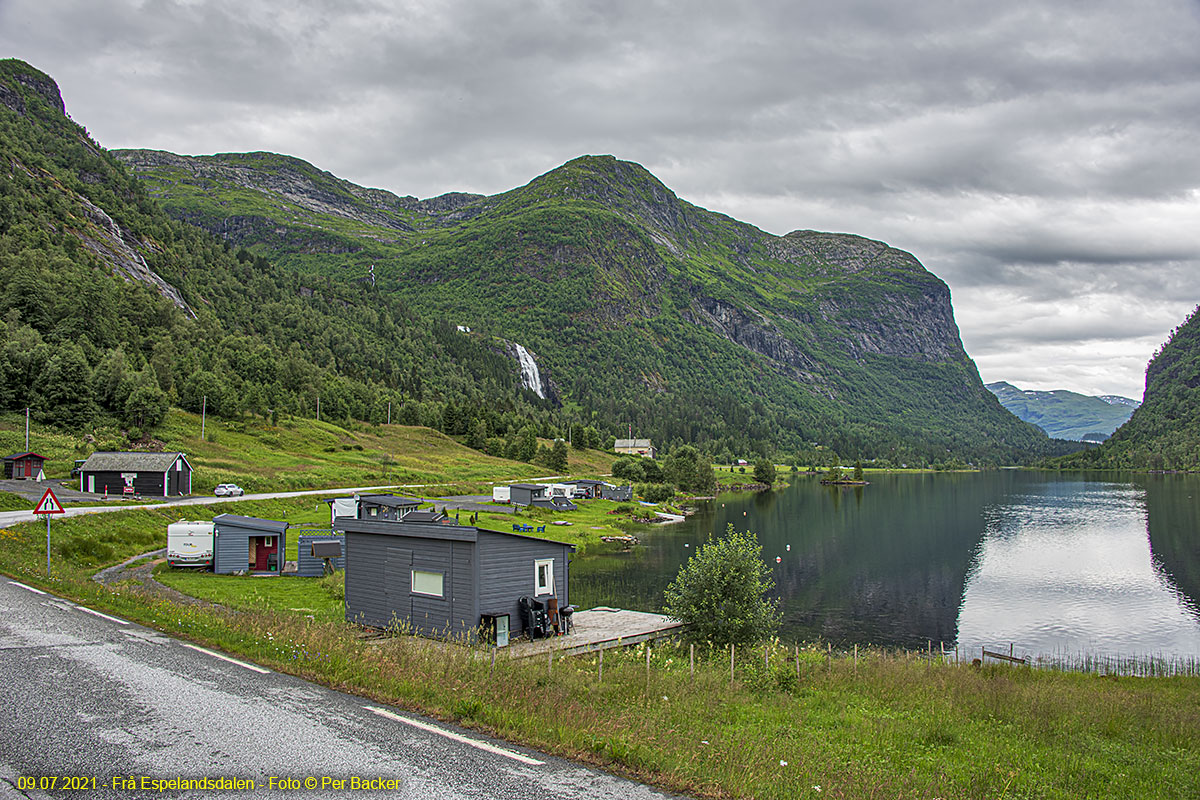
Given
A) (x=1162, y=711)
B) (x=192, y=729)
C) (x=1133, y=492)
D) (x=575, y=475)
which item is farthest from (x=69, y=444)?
(x=1133, y=492)

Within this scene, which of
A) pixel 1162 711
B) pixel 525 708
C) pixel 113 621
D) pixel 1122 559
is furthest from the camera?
pixel 1122 559

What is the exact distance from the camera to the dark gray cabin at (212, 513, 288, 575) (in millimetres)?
43250

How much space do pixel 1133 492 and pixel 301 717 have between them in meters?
190

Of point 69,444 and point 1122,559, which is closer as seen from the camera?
point 1122,559

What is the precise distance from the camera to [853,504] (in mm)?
137375

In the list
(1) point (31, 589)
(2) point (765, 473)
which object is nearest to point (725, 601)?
(1) point (31, 589)

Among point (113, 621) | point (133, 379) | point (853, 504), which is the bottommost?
point (853, 504)

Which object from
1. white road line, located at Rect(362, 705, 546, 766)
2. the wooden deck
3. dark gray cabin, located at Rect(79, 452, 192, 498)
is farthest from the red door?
dark gray cabin, located at Rect(79, 452, 192, 498)

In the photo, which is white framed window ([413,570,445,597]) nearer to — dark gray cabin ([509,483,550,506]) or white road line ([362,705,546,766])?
white road line ([362,705,546,766])

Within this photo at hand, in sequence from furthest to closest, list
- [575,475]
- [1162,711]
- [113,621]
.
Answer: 1. [575,475]
2. [1162,711]
3. [113,621]

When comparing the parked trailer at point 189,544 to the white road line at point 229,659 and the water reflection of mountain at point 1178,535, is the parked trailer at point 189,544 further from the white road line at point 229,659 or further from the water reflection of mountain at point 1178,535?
the water reflection of mountain at point 1178,535

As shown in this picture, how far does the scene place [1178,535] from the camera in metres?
88.0

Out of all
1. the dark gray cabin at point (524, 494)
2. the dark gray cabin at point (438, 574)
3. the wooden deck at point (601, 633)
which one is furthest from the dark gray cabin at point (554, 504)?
the dark gray cabin at point (438, 574)

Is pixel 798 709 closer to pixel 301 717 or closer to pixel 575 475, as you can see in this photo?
pixel 301 717
